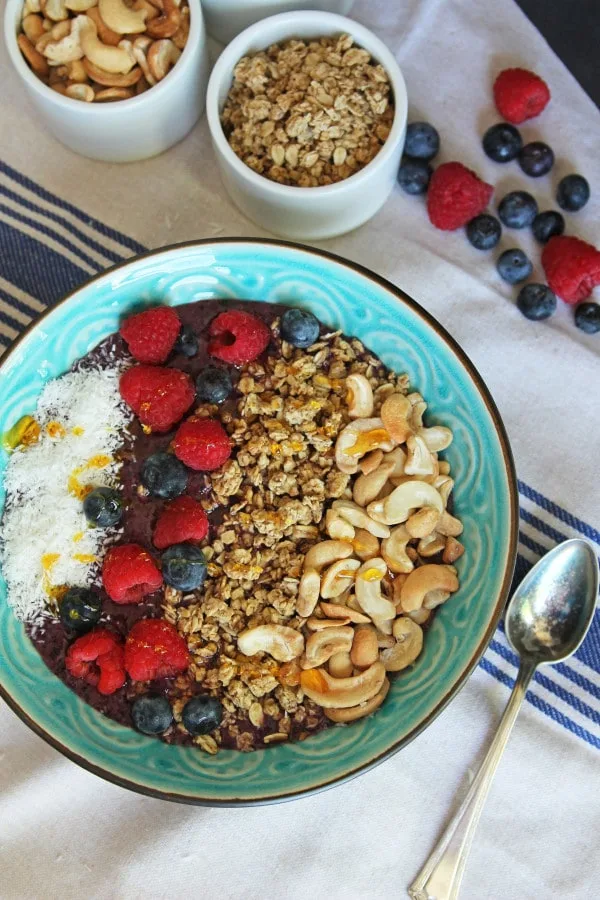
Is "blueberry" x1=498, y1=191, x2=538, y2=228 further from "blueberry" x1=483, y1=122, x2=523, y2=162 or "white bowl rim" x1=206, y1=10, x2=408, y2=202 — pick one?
"white bowl rim" x1=206, y1=10, x2=408, y2=202

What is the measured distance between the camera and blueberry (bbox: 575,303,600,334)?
126 cm

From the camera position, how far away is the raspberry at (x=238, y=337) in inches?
44.5

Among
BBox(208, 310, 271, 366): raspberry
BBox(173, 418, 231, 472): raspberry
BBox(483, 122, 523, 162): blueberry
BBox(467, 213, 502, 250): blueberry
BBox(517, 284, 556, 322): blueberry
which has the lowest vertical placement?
BBox(173, 418, 231, 472): raspberry

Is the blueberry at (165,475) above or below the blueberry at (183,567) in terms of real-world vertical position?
above

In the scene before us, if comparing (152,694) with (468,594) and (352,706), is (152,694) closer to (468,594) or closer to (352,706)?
(352,706)

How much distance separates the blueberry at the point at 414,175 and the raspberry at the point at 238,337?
32cm

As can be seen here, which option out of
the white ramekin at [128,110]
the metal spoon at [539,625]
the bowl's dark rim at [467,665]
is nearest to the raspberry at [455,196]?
the bowl's dark rim at [467,665]

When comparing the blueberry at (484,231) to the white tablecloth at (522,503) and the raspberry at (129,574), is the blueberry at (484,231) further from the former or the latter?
the raspberry at (129,574)

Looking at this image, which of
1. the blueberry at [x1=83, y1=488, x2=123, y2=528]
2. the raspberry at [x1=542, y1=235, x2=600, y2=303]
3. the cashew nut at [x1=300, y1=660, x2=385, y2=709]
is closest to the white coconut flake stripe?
the blueberry at [x1=83, y1=488, x2=123, y2=528]

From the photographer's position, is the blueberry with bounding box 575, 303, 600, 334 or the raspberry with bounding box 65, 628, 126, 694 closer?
the raspberry with bounding box 65, 628, 126, 694

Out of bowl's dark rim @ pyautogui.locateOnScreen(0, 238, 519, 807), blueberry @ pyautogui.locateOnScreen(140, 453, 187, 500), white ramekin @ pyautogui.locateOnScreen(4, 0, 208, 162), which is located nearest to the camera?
bowl's dark rim @ pyautogui.locateOnScreen(0, 238, 519, 807)

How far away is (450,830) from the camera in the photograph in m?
1.18

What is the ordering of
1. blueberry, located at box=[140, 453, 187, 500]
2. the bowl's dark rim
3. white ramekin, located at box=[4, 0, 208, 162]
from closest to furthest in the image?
the bowl's dark rim < blueberry, located at box=[140, 453, 187, 500] < white ramekin, located at box=[4, 0, 208, 162]

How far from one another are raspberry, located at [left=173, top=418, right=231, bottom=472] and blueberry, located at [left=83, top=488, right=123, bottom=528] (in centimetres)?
9
